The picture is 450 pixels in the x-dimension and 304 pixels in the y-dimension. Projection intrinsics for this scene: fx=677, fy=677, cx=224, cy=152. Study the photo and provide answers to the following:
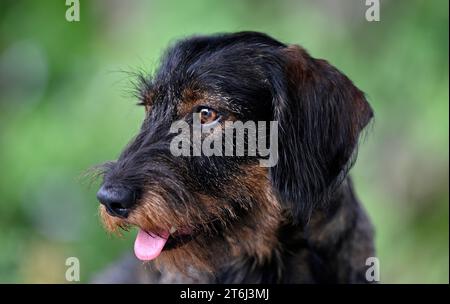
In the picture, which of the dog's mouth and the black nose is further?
the dog's mouth

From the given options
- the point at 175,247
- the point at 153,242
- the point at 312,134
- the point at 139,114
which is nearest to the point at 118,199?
the point at 153,242

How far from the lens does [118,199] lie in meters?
2.90

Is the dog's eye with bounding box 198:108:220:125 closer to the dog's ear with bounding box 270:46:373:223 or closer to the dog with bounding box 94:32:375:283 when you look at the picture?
the dog with bounding box 94:32:375:283

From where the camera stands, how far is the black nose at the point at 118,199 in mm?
2904

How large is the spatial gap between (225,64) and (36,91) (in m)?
3.74

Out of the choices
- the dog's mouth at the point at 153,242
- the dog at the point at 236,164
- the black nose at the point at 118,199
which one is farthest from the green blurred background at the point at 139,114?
the black nose at the point at 118,199

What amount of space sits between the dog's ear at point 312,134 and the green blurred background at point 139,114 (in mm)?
3005

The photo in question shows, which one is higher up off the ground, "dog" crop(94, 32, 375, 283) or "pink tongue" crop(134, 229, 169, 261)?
"dog" crop(94, 32, 375, 283)

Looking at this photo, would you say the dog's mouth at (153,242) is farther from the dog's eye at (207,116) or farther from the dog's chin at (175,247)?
the dog's eye at (207,116)

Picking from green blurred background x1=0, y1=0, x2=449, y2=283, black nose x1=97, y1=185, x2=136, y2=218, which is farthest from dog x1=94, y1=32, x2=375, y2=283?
green blurred background x1=0, y1=0, x2=449, y2=283

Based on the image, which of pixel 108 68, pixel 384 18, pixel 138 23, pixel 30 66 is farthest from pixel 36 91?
pixel 384 18

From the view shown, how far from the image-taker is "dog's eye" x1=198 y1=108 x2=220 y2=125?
10.3 feet

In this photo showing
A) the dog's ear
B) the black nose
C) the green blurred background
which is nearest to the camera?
the black nose

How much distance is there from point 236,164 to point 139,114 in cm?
294
